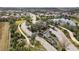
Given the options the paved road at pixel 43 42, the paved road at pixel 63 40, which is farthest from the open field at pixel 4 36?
the paved road at pixel 63 40

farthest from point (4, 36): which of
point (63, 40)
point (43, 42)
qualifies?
point (63, 40)

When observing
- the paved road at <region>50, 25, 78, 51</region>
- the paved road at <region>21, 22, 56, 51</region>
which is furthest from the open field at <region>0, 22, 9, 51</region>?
the paved road at <region>50, 25, 78, 51</region>

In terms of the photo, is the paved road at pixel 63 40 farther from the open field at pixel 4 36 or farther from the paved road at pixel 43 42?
the open field at pixel 4 36

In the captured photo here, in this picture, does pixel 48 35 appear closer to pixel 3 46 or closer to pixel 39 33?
pixel 39 33

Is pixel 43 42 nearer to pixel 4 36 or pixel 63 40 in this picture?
pixel 63 40
